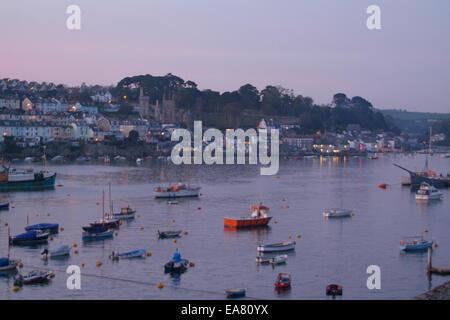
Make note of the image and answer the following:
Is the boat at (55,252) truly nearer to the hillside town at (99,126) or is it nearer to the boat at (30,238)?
the boat at (30,238)

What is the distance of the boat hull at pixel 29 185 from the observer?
19456 mm

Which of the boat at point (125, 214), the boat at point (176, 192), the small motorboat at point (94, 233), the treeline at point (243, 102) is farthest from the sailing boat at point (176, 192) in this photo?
the treeline at point (243, 102)

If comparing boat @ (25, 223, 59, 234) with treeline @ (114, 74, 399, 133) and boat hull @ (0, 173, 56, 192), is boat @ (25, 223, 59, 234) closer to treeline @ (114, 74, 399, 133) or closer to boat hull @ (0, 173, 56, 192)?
boat hull @ (0, 173, 56, 192)

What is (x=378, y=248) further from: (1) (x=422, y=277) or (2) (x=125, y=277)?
(2) (x=125, y=277)

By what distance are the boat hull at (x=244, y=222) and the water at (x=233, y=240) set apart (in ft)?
0.86

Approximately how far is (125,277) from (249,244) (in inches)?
124

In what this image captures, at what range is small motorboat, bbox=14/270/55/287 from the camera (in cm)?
851

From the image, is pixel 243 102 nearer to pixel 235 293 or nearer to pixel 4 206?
pixel 4 206

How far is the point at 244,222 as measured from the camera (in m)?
13.1

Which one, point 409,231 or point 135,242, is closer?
point 135,242

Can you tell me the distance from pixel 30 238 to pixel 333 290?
5.68 m

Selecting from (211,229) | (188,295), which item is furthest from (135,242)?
(188,295)

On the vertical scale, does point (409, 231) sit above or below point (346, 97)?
below

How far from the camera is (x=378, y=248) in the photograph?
1131 centimetres
